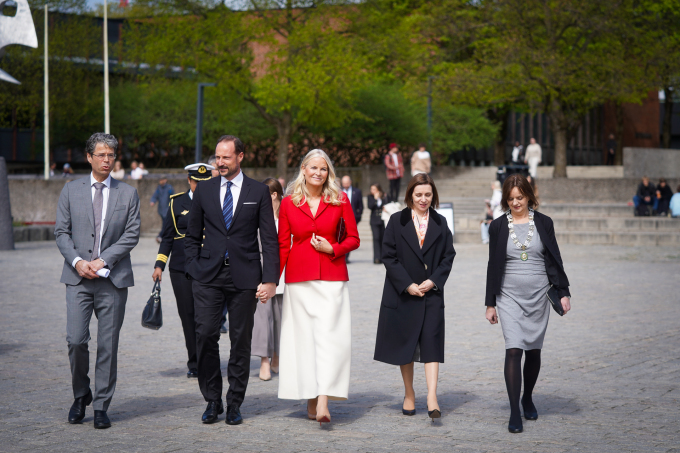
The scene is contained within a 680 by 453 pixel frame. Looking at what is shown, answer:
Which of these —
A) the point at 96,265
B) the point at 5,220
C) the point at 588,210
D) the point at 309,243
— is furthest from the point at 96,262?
the point at 588,210

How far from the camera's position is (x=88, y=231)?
5.75 m

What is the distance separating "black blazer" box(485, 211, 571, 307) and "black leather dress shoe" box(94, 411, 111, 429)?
2637 mm

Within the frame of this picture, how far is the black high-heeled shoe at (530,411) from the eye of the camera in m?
5.96

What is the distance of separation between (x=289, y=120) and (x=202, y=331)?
31386mm

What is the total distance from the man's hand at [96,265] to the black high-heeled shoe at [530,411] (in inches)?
118

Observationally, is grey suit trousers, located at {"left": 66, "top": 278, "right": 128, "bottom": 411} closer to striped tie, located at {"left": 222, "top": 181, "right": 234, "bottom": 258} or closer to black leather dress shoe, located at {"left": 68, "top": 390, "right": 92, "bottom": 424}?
black leather dress shoe, located at {"left": 68, "top": 390, "right": 92, "bottom": 424}

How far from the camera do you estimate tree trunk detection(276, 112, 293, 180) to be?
36406 mm

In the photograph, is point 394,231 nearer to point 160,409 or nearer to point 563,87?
point 160,409

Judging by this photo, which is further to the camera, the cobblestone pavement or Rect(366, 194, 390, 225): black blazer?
Rect(366, 194, 390, 225): black blazer

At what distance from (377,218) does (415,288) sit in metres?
13.2

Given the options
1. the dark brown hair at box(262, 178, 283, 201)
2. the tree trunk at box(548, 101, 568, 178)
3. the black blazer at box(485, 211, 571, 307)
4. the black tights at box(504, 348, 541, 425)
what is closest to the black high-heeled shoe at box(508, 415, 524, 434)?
the black tights at box(504, 348, 541, 425)

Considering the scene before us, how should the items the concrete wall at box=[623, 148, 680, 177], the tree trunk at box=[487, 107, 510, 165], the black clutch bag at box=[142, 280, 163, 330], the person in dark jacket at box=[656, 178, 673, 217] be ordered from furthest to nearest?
the tree trunk at box=[487, 107, 510, 165]
the concrete wall at box=[623, 148, 680, 177]
the person in dark jacket at box=[656, 178, 673, 217]
the black clutch bag at box=[142, 280, 163, 330]

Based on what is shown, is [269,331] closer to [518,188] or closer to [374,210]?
[518,188]

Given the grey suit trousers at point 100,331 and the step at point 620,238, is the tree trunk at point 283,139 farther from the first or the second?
the grey suit trousers at point 100,331
